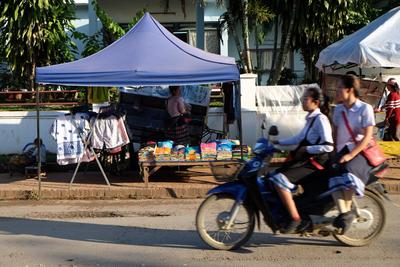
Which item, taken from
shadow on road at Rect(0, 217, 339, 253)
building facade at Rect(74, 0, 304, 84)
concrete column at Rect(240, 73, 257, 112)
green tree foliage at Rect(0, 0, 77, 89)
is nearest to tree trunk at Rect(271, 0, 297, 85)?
building facade at Rect(74, 0, 304, 84)

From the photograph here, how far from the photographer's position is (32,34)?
51.8 feet

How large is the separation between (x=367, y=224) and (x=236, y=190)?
148 centimetres

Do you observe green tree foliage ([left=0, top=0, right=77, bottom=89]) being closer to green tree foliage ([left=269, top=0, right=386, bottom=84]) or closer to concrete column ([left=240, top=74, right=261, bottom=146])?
concrete column ([left=240, top=74, right=261, bottom=146])

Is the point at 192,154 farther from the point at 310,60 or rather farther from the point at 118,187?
the point at 310,60

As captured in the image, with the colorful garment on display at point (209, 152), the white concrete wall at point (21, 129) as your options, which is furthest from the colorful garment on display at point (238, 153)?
the white concrete wall at point (21, 129)

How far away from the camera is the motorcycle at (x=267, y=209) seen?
5.89 metres

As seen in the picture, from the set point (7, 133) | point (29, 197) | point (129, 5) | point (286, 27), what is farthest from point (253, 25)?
point (29, 197)

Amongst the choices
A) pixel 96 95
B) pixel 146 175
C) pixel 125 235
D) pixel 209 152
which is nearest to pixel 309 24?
pixel 96 95

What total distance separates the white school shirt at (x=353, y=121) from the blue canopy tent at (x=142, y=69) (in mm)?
3653

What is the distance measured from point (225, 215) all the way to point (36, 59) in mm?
12042

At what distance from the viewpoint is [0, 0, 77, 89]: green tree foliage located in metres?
15.5

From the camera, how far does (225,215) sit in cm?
600

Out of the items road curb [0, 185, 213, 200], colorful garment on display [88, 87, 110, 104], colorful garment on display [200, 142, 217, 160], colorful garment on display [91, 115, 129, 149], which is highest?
colorful garment on display [88, 87, 110, 104]

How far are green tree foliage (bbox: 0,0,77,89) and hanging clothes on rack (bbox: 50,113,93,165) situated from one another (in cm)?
646
